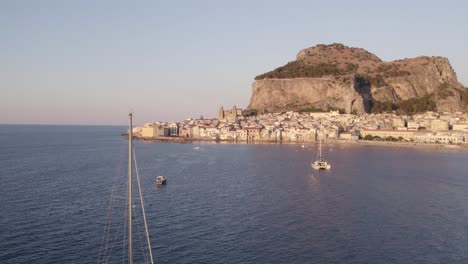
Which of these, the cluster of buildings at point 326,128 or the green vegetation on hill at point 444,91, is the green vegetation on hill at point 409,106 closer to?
the green vegetation on hill at point 444,91

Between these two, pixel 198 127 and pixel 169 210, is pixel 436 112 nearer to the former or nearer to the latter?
pixel 198 127

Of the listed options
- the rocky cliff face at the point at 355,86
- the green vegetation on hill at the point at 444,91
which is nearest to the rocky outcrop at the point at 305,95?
the rocky cliff face at the point at 355,86

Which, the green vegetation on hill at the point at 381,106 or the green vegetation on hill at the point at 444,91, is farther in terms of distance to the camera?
the green vegetation on hill at the point at 444,91

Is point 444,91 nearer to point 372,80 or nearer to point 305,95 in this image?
point 372,80

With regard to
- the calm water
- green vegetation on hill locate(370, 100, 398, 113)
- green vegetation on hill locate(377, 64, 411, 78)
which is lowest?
the calm water

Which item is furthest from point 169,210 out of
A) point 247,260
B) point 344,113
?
point 344,113

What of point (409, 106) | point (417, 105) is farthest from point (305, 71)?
point (417, 105)

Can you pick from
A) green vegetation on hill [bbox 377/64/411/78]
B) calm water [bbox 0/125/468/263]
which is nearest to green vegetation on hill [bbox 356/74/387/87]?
green vegetation on hill [bbox 377/64/411/78]

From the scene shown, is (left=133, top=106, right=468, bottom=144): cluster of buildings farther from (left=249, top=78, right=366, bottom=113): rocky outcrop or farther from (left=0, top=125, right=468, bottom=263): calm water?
(left=0, top=125, right=468, bottom=263): calm water
